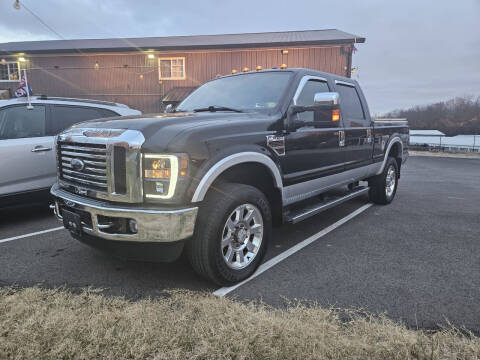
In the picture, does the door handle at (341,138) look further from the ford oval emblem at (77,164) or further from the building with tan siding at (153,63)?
the building with tan siding at (153,63)

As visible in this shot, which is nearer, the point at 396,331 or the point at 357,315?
the point at 396,331

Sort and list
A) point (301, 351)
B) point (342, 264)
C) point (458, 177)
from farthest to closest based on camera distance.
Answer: point (458, 177) → point (342, 264) → point (301, 351)

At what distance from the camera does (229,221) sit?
9.29 feet

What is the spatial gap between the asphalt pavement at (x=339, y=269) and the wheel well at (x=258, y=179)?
0.61 meters

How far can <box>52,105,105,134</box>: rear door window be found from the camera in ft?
16.6

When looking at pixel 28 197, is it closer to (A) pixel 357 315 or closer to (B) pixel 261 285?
(B) pixel 261 285

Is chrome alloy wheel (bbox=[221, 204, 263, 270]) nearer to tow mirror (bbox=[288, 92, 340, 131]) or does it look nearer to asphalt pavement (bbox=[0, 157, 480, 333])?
asphalt pavement (bbox=[0, 157, 480, 333])

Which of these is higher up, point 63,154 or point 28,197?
point 63,154

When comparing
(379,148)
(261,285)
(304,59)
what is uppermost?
(304,59)

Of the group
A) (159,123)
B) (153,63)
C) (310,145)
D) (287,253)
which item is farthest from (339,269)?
(153,63)

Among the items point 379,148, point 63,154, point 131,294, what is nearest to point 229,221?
point 131,294

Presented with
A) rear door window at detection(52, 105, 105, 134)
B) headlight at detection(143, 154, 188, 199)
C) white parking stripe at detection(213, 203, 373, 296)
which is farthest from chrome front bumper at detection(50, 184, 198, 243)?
rear door window at detection(52, 105, 105, 134)

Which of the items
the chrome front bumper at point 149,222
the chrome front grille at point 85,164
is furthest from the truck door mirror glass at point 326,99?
the chrome front grille at point 85,164

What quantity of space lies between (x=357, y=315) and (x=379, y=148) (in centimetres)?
370
